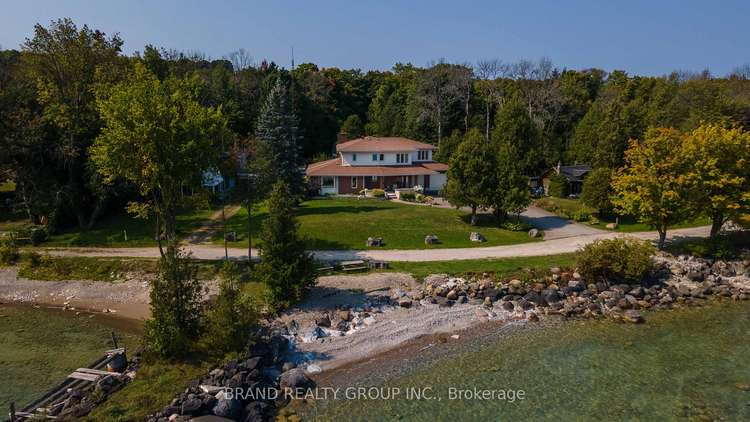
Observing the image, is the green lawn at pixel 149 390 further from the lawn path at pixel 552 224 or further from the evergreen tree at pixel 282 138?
the lawn path at pixel 552 224

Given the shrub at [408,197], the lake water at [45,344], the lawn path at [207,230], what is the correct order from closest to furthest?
1. the lake water at [45,344]
2. the lawn path at [207,230]
3. the shrub at [408,197]

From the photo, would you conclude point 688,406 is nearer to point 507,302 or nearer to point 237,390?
point 507,302

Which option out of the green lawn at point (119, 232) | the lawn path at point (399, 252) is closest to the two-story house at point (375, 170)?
the green lawn at point (119, 232)

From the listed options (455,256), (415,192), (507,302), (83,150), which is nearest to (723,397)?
(507,302)

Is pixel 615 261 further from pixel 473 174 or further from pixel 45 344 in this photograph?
pixel 45 344

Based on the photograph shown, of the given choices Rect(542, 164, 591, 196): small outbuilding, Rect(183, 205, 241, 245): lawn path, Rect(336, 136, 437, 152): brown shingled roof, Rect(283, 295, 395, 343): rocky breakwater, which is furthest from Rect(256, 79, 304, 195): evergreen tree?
Rect(542, 164, 591, 196): small outbuilding

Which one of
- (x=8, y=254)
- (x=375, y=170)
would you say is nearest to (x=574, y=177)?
(x=375, y=170)

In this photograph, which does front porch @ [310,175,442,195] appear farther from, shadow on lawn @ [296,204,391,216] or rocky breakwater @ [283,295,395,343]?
rocky breakwater @ [283,295,395,343]
